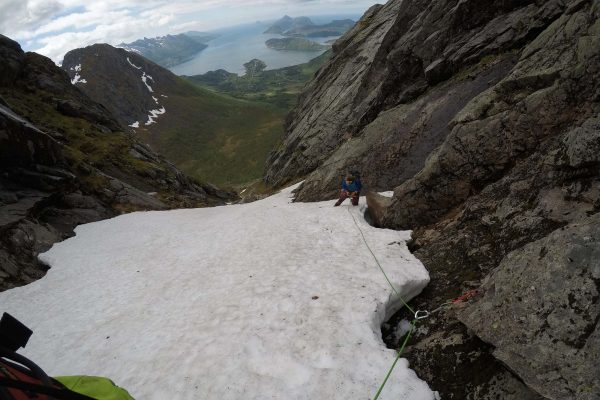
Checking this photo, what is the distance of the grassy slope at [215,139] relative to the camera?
12562cm

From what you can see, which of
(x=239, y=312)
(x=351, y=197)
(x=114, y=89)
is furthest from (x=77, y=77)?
(x=239, y=312)

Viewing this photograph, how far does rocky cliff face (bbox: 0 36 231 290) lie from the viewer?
25484mm

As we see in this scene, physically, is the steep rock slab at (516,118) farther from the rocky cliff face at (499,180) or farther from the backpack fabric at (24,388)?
the backpack fabric at (24,388)

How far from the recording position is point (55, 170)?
107ft

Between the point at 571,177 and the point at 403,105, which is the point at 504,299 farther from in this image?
the point at 403,105

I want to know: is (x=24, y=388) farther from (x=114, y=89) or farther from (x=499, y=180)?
(x=114, y=89)

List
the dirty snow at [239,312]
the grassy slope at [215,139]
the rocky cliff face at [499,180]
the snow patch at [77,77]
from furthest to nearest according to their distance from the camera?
the snow patch at [77,77] < the grassy slope at [215,139] < the dirty snow at [239,312] < the rocky cliff face at [499,180]

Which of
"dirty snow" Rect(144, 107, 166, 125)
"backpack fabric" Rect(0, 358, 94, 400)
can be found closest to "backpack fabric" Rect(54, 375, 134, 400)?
"backpack fabric" Rect(0, 358, 94, 400)

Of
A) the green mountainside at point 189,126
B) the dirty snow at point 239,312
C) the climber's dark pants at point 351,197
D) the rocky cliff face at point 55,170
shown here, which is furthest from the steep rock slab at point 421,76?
the green mountainside at point 189,126

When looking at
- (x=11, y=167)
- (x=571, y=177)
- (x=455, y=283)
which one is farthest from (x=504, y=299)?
(x=11, y=167)

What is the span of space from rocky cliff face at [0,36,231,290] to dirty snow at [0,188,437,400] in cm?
633

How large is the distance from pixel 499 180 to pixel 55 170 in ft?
117

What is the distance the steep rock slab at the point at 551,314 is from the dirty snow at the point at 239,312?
2.20 meters

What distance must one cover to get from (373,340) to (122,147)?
5580cm
